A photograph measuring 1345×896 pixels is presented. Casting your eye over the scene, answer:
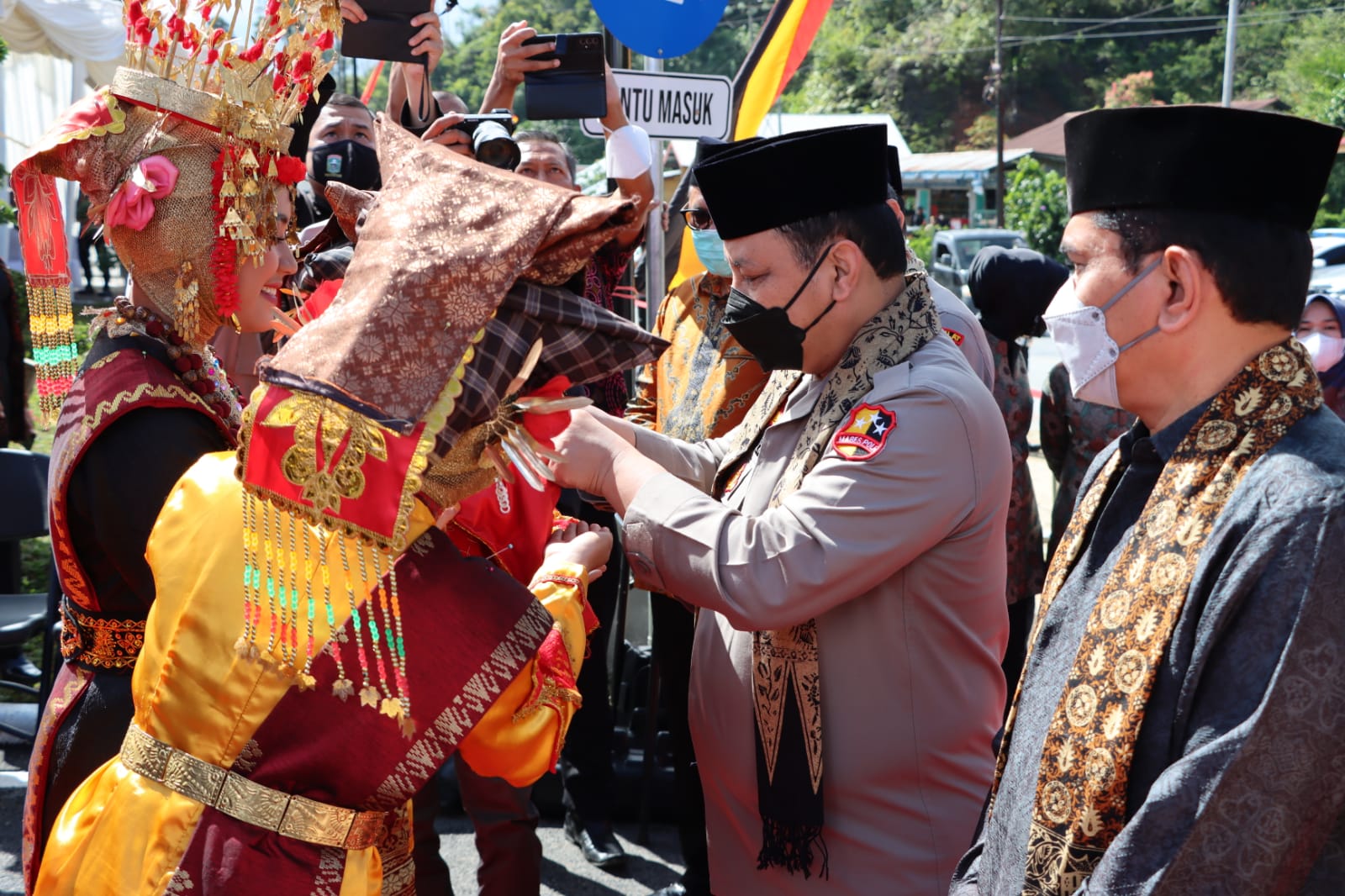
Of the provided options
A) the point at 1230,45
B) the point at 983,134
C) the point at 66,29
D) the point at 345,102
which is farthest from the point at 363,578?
the point at 983,134

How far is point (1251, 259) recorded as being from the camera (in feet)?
4.76

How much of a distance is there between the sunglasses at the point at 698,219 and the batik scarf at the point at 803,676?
1656mm

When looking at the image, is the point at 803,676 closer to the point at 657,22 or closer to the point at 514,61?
the point at 514,61

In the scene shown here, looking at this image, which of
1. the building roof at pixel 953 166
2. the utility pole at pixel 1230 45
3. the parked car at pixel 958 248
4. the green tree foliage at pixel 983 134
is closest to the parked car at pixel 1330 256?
the utility pole at pixel 1230 45

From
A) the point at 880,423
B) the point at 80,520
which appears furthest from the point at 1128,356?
the point at 80,520

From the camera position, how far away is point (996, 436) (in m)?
2.11

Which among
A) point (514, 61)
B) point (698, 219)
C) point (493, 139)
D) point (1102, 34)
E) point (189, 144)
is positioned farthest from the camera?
point (1102, 34)

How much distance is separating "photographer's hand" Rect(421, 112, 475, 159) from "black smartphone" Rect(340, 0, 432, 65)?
758mm

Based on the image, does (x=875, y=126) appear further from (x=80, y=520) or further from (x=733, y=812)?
(x=80, y=520)

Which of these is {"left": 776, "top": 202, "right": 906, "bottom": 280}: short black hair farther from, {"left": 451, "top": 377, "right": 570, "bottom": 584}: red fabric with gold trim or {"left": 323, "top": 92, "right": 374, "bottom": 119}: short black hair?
{"left": 323, "top": 92, "right": 374, "bottom": 119}: short black hair

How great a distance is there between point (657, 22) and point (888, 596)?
3293 mm

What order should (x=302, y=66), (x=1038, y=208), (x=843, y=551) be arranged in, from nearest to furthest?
(x=843, y=551) < (x=302, y=66) < (x=1038, y=208)

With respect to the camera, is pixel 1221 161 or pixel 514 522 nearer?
pixel 1221 161

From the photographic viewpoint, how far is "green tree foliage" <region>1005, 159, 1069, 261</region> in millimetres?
23609
